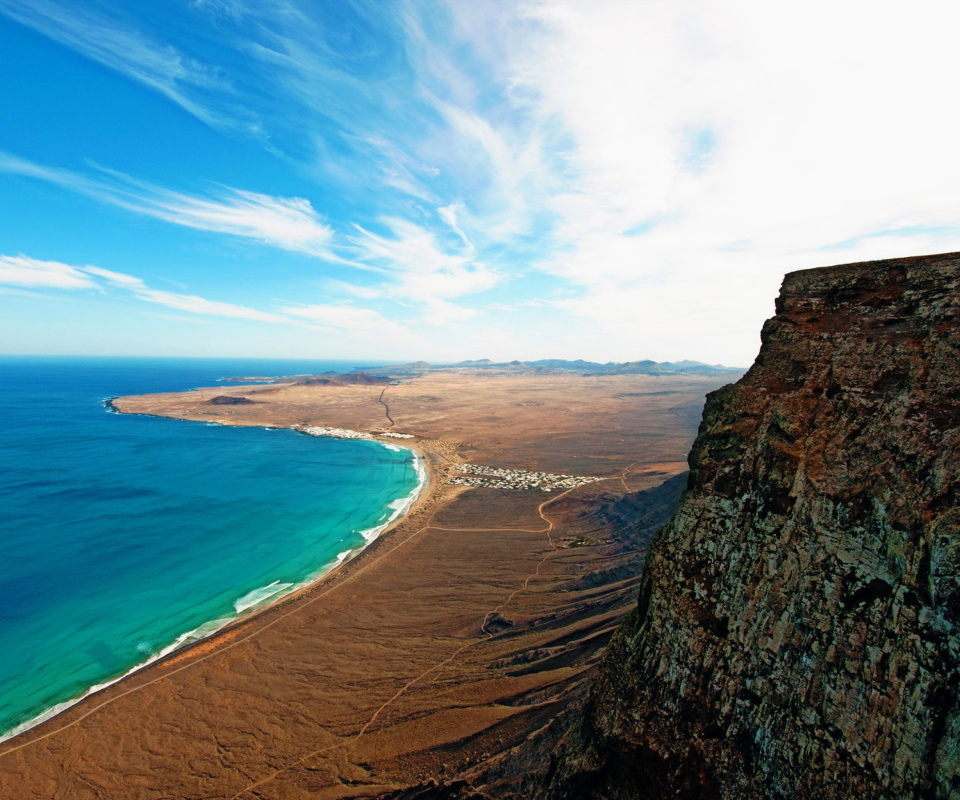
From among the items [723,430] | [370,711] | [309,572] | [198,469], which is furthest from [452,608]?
[198,469]

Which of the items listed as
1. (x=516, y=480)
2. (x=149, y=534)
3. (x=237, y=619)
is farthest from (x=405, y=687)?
(x=516, y=480)

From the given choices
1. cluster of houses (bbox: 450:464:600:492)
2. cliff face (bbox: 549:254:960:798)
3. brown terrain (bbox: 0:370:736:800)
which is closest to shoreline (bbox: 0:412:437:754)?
brown terrain (bbox: 0:370:736:800)

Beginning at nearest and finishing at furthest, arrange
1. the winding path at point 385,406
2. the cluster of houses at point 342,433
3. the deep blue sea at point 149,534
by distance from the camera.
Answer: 1. the deep blue sea at point 149,534
2. the cluster of houses at point 342,433
3. the winding path at point 385,406

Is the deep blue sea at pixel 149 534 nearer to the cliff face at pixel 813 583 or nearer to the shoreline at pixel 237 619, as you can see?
the shoreline at pixel 237 619

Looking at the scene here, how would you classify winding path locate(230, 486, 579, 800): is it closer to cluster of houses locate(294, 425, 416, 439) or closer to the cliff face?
the cliff face

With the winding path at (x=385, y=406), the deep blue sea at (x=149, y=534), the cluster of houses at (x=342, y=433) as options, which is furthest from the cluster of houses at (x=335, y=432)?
the winding path at (x=385, y=406)

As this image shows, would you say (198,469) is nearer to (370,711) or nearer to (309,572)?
(309,572)

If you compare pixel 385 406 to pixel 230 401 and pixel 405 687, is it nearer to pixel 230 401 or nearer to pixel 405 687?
pixel 230 401
